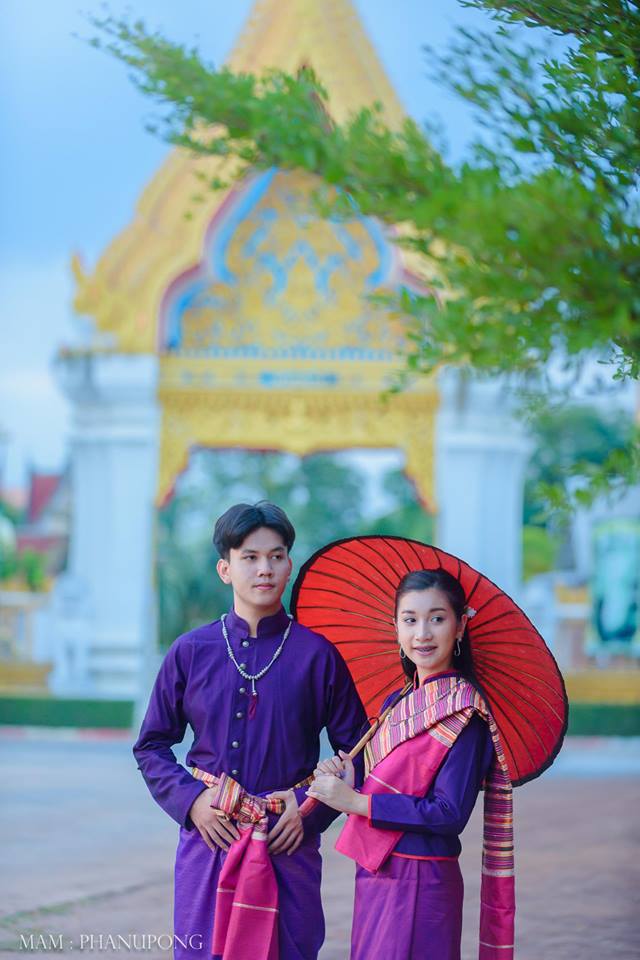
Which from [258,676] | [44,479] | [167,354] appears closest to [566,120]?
[258,676]

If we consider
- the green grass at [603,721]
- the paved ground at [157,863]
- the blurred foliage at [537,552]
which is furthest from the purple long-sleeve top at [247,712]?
the blurred foliage at [537,552]

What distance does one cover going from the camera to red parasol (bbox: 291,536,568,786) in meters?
→ 2.53

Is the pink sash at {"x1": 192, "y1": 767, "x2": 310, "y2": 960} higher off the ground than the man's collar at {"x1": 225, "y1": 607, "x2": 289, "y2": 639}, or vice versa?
the man's collar at {"x1": 225, "y1": 607, "x2": 289, "y2": 639}

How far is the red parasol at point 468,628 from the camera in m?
2.53

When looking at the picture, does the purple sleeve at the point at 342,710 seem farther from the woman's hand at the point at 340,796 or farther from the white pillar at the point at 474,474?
the white pillar at the point at 474,474

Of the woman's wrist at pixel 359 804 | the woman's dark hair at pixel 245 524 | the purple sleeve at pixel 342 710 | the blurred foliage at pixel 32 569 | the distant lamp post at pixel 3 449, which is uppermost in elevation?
the distant lamp post at pixel 3 449

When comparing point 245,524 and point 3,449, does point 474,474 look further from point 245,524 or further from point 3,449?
point 245,524

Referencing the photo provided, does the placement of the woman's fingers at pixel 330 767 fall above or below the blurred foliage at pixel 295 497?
below

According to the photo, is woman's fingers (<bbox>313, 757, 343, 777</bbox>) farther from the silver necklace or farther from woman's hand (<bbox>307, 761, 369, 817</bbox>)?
the silver necklace

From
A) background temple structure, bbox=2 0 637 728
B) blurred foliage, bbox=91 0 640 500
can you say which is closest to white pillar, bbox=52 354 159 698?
background temple structure, bbox=2 0 637 728

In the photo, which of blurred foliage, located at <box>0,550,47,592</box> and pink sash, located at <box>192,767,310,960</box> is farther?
blurred foliage, located at <box>0,550,47,592</box>

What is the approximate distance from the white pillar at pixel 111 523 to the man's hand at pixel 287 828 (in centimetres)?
719

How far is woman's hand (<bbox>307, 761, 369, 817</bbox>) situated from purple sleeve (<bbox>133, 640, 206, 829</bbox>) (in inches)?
10.6

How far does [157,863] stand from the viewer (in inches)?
219
